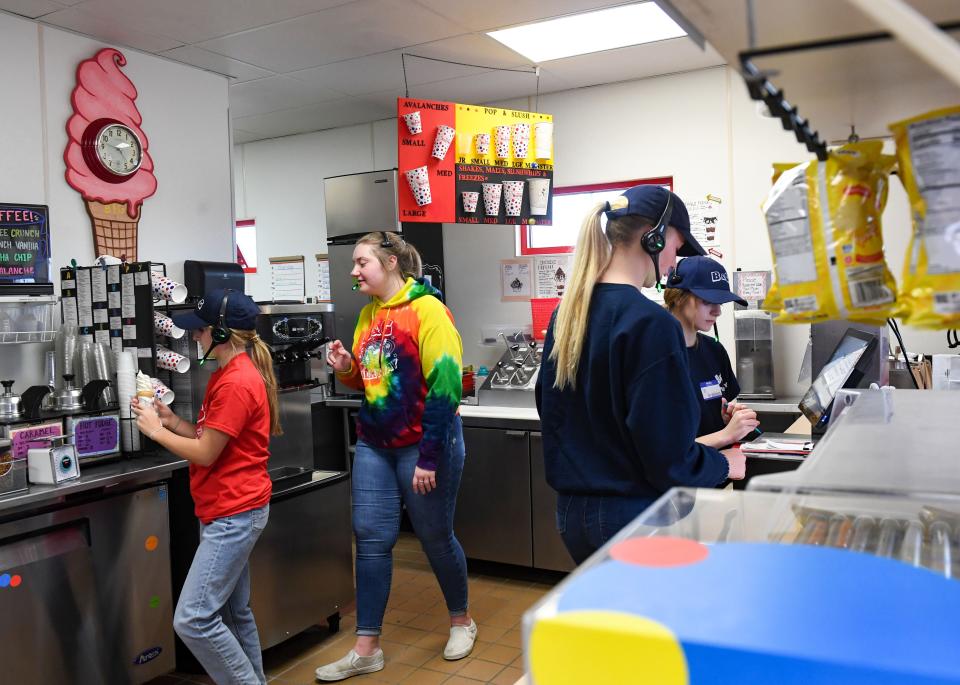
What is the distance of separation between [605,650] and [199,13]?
3560mm

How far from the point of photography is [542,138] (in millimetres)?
4676

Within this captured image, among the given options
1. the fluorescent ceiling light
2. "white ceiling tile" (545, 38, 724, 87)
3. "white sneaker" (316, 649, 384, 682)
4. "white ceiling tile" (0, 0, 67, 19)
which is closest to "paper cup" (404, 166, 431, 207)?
the fluorescent ceiling light

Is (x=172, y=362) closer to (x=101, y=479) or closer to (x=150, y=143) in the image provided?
(x=101, y=479)

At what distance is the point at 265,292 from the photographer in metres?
6.26

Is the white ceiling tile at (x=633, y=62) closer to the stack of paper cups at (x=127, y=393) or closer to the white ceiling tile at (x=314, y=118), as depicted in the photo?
the white ceiling tile at (x=314, y=118)

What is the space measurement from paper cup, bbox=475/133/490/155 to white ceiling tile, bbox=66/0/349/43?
128cm

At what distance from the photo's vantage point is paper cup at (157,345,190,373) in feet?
10.7

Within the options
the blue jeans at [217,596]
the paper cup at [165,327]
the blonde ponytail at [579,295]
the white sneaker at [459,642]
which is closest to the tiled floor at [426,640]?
the white sneaker at [459,642]

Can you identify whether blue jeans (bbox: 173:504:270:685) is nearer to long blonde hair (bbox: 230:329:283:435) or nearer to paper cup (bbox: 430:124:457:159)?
long blonde hair (bbox: 230:329:283:435)

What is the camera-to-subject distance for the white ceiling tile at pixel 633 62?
4238 millimetres

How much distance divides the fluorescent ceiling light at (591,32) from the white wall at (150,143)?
1601mm

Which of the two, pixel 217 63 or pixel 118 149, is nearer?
pixel 118 149

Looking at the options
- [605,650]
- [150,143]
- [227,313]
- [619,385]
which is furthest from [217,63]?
[605,650]

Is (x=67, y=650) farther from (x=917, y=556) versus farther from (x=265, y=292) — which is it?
(x=265, y=292)
